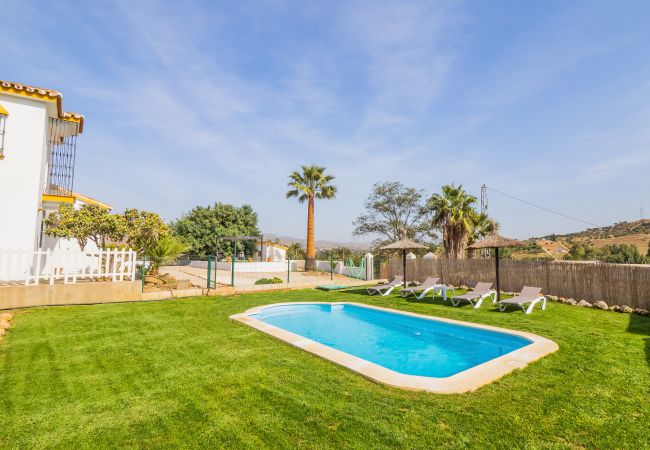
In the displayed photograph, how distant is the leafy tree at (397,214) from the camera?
41.3 meters

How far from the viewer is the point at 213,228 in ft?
117

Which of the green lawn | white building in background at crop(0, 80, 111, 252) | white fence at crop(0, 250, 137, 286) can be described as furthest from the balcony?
the green lawn

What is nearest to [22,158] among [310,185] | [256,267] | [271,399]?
[271,399]

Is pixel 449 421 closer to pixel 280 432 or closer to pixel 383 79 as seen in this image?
pixel 280 432

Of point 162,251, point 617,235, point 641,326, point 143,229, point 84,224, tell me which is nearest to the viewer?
point 641,326

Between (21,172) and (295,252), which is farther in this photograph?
(295,252)

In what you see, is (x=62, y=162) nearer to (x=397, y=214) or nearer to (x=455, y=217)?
(x=455, y=217)

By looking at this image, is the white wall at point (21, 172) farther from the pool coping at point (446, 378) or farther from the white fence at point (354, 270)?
the white fence at point (354, 270)

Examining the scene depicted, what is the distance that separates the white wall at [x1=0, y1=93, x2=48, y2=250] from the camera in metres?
12.2

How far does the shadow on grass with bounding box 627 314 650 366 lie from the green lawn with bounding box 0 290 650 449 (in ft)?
1.33

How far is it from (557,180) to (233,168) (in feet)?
95.7

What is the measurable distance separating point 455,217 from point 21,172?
2288 centimetres

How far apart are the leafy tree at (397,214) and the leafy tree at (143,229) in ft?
98.0

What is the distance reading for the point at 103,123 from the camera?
17.6 m
